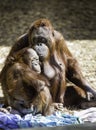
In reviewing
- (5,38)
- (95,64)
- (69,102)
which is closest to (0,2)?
(5,38)

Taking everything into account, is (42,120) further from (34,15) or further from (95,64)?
(34,15)

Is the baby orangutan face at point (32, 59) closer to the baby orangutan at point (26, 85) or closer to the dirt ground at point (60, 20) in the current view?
the baby orangutan at point (26, 85)

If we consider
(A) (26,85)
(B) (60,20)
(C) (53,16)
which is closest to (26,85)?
(A) (26,85)

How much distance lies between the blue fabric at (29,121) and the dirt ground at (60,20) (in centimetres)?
291

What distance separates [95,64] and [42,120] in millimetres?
2711

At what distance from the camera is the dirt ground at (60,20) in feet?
Result: 26.8

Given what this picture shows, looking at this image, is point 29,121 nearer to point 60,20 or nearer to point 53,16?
point 60,20

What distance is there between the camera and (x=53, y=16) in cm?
947

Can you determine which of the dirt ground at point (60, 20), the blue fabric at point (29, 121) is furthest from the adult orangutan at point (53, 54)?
the dirt ground at point (60, 20)

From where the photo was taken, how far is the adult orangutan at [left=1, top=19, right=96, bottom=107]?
480cm

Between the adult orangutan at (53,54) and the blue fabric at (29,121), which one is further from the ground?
the adult orangutan at (53,54)

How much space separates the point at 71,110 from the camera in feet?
16.7

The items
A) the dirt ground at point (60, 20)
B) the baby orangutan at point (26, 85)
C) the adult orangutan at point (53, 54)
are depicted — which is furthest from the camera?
the dirt ground at point (60, 20)

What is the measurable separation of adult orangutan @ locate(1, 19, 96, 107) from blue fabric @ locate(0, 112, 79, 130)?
0.97 ft
